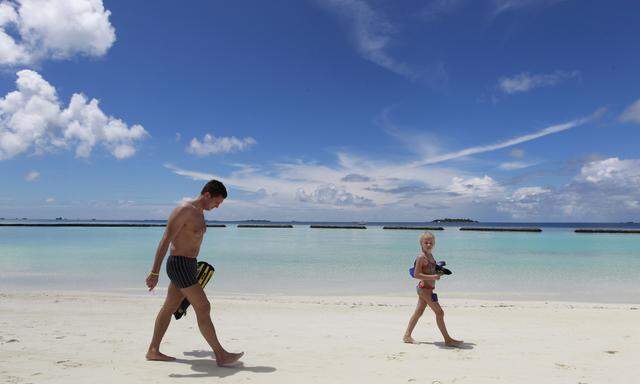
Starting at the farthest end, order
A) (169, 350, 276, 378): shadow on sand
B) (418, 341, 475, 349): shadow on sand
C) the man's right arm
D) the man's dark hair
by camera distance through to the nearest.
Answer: (418, 341, 475, 349): shadow on sand < the man's dark hair < (169, 350, 276, 378): shadow on sand < the man's right arm

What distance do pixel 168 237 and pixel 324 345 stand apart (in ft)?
8.85

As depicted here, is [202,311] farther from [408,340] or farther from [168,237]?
[408,340]

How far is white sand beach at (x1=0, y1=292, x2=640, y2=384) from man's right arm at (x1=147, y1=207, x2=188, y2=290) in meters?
1.01

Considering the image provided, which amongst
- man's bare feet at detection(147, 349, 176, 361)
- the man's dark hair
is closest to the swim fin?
man's bare feet at detection(147, 349, 176, 361)

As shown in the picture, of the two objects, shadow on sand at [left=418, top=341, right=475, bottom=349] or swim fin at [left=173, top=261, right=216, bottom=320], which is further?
shadow on sand at [left=418, top=341, right=475, bottom=349]

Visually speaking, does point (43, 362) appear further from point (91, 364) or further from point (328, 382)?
point (328, 382)

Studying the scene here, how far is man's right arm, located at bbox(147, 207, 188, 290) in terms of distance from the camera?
4.46 m

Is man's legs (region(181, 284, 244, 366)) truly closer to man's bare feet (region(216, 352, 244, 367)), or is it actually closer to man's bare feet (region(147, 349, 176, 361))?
man's bare feet (region(216, 352, 244, 367))

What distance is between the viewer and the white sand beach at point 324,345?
4535mm

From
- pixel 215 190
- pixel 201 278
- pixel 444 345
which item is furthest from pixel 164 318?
pixel 444 345

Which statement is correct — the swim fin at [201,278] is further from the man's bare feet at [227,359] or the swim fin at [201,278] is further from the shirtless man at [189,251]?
the man's bare feet at [227,359]

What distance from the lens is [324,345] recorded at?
591cm

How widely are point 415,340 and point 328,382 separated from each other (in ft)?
7.78

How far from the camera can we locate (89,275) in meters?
16.8
